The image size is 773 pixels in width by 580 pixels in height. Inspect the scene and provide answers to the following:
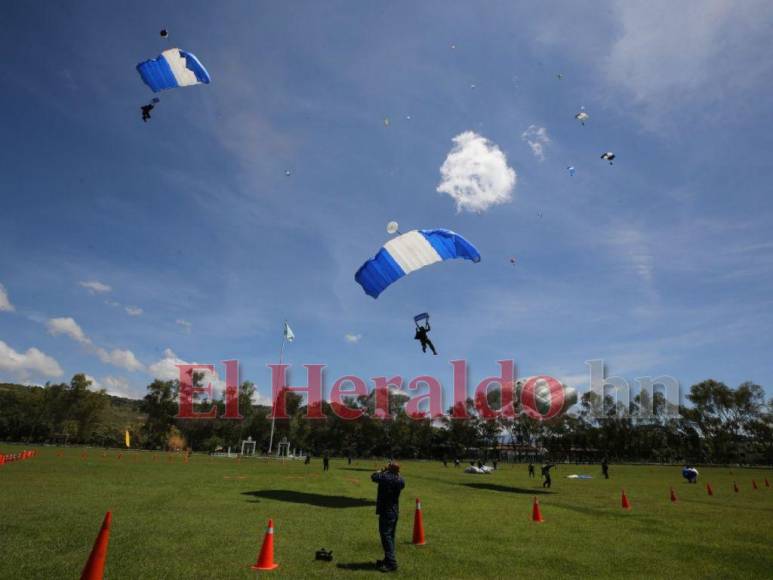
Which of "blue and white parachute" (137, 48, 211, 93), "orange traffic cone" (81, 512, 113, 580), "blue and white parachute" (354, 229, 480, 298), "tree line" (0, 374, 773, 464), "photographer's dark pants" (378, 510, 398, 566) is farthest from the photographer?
"tree line" (0, 374, 773, 464)

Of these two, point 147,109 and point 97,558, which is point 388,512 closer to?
point 97,558

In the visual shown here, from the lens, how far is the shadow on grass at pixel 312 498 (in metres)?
19.3

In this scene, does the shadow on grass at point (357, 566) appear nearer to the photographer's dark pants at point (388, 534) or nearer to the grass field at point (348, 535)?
the grass field at point (348, 535)

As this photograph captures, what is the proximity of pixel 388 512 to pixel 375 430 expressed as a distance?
121 m

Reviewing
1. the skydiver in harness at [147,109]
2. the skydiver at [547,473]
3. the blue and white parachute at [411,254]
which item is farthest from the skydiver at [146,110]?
the skydiver at [547,473]

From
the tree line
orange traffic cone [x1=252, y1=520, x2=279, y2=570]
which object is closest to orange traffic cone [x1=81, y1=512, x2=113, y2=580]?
Answer: orange traffic cone [x1=252, y1=520, x2=279, y2=570]

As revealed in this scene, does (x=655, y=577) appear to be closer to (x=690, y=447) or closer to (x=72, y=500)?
(x=72, y=500)

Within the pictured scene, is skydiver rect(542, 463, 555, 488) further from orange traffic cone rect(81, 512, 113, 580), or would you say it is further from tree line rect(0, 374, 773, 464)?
tree line rect(0, 374, 773, 464)

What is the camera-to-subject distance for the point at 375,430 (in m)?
126

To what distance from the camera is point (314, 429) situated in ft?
421

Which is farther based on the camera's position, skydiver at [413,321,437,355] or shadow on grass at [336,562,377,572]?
skydiver at [413,321,437,355]

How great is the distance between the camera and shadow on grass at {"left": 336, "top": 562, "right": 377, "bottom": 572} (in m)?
9.34

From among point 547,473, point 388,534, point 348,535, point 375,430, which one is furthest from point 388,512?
point 375,430

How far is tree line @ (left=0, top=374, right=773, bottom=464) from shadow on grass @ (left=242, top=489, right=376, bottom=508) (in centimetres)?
9928
